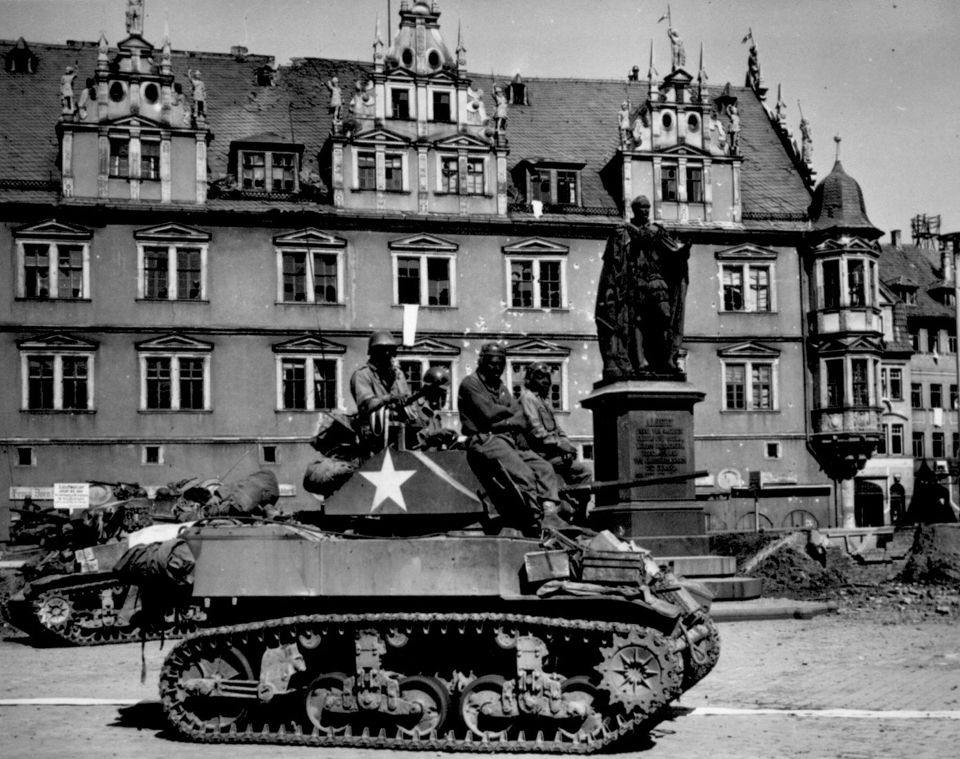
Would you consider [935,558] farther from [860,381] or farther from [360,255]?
[360,255]

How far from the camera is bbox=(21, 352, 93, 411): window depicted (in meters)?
35.2

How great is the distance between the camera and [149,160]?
35.9 meters

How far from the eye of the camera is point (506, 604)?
30.0ft

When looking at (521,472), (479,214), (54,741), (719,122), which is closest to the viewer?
(54,741)

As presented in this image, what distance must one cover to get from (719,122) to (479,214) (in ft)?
31.6

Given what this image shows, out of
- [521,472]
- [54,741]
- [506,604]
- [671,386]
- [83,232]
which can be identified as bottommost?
[54,741]

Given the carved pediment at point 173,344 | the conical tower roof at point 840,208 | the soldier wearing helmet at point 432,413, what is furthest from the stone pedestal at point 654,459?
the conical tower roof at point 840,208

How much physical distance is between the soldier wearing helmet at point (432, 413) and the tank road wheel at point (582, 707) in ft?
8.60

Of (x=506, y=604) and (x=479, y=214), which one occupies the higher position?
(x=479, y=214)

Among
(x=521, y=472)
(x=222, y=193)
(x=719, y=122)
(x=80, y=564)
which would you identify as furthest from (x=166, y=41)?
(x=521, y=472)

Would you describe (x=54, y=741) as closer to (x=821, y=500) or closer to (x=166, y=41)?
(x=166, y=41)

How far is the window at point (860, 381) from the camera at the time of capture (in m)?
40.5

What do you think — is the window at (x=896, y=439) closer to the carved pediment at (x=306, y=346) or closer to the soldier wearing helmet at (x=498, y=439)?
the carved pediment at (x=306, y=346)

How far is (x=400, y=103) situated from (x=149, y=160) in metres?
7.94
